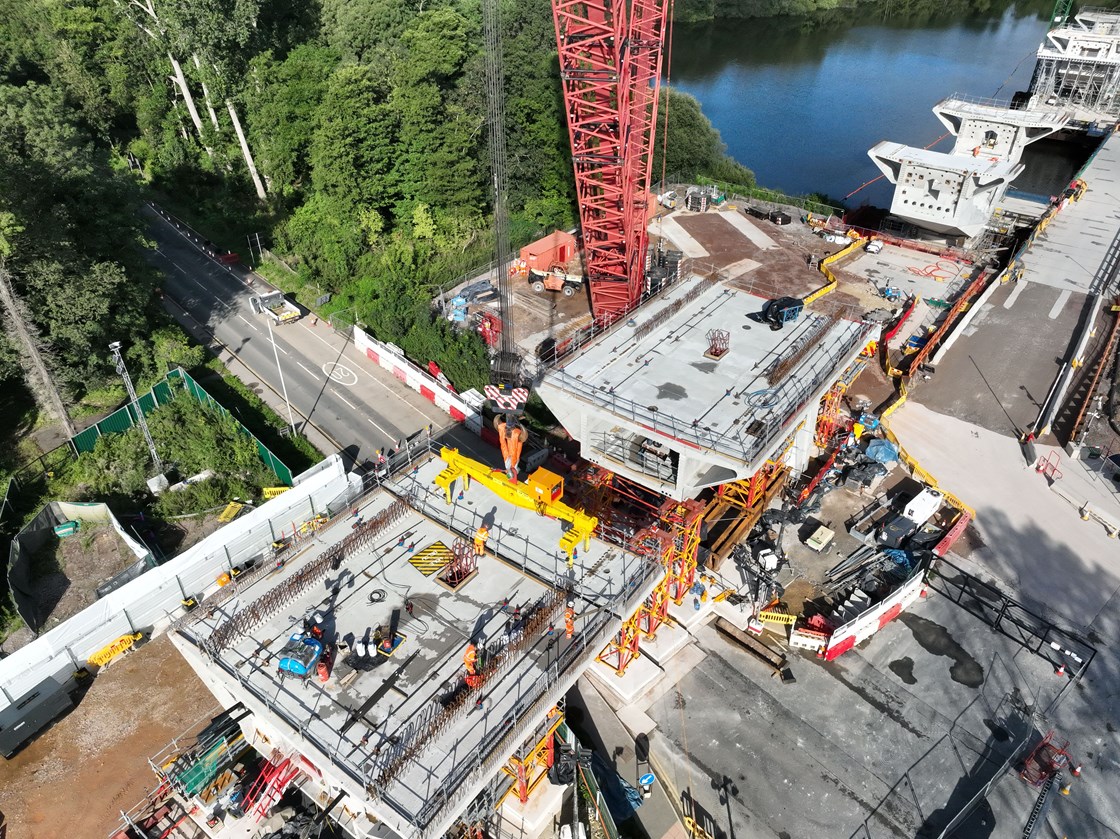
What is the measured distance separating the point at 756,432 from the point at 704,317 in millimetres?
8912

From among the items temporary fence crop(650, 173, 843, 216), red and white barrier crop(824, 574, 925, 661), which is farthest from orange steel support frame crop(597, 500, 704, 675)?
temporary fence crop(650, 173, 843, 216)

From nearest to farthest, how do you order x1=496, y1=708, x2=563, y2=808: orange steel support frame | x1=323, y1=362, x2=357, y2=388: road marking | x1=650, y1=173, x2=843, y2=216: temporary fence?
x1=496, y1=708, x2=563, y2=808: orange steel support frame → x1=323, y1=362, x2=357, y2=388: road marking → x1=650, y1=173, x2=843, y2=216: temporary fence

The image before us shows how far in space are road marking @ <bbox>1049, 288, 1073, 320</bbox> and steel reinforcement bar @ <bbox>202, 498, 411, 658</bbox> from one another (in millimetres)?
49449

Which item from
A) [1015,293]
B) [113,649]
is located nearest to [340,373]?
[113,649]

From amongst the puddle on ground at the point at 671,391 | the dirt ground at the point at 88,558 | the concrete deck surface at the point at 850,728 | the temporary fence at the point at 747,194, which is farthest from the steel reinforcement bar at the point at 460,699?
the temporary fence at the point at 747,194

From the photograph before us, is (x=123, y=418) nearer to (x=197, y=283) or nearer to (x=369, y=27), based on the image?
(x=197, y=283)

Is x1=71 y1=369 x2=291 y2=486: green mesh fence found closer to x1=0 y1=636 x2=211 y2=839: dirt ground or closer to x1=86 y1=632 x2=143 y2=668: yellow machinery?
x1=86 y1=632 x2=143 y2=668: yellow machinery

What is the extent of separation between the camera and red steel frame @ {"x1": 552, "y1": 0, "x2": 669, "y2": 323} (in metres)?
41.7

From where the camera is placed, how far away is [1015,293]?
55.2 metres

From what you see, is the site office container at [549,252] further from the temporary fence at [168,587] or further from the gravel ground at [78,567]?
the gravel ground at [78,567]

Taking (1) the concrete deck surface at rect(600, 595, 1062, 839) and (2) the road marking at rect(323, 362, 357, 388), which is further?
(2) the road marking at rect(323, 362, 357, 388)

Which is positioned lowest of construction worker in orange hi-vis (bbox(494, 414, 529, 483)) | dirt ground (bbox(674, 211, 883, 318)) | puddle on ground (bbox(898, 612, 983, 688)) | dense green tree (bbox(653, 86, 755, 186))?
puddle on ground (bbox(898, 612, 983, 688))

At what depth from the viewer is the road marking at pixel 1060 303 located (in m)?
52.8

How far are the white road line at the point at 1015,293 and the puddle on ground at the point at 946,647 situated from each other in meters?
Result: 31.6
